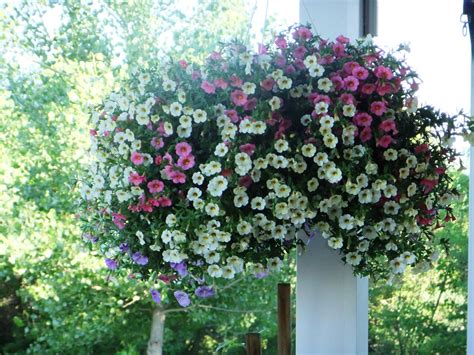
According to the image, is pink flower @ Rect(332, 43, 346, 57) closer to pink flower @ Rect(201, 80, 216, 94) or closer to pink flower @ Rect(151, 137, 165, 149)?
pink flower @ Rect(201, 80, 216, 94)

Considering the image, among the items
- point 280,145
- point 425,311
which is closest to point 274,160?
point 280,145

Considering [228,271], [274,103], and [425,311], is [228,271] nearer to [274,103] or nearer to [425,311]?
[274,103]

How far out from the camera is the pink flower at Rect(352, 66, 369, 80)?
115cm

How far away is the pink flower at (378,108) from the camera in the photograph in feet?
3.72

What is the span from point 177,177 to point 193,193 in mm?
35

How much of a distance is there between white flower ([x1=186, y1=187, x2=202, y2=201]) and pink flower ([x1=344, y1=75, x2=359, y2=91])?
28 centimetres

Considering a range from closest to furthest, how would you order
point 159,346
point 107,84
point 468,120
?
point 468,120 < point 107,84 < point 159,346

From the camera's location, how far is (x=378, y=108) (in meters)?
1.14

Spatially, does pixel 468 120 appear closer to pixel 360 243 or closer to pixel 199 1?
pixel 360 243

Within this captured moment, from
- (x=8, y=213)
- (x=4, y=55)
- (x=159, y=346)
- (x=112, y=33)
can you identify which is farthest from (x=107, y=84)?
(x=159, y=346)

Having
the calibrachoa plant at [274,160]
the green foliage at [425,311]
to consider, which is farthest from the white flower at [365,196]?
the green foliage at [425,311]

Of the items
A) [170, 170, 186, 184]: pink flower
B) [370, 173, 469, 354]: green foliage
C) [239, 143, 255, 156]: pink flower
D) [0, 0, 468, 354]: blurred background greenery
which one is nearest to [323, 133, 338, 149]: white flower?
[239, 143, 255, 156]: pink flower

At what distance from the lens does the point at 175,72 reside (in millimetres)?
1198

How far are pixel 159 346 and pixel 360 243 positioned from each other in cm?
236
